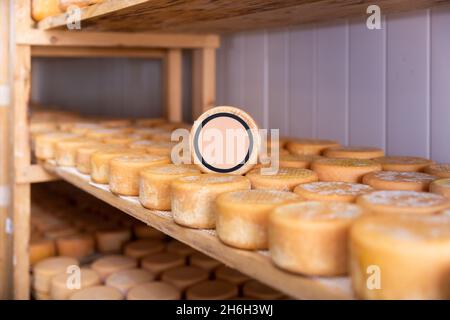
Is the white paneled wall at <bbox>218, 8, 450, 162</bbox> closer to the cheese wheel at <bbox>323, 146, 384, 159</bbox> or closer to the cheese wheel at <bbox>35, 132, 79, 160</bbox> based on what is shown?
the cheese wheel at <bbox>323, 146, 384, 159</bbox>

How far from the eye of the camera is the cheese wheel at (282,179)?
852mm

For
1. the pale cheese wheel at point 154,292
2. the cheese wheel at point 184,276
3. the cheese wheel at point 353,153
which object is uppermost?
the cheese wheel at point 353,153

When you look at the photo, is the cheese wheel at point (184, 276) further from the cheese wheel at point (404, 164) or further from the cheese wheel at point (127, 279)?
the cheese wheel at point (404, 164)

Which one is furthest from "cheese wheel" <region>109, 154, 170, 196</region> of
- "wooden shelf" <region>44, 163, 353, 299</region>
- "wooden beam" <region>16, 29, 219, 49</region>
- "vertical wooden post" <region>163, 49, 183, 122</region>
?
"vertical wooden post" <region>163, 49, 183, 122</region>

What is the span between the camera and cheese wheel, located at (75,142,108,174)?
126 centimetres

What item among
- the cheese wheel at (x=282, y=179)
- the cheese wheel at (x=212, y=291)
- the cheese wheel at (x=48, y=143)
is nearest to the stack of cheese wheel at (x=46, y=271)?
the cheese wheel at (x=48, y=143)

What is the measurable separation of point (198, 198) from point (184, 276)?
2.20 feet

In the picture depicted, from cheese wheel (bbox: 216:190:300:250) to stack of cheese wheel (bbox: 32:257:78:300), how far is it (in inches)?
38.9

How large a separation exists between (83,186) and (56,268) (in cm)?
47

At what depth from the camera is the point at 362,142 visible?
140cm

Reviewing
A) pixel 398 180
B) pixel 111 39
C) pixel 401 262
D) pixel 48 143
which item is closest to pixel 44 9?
pixel 111 39

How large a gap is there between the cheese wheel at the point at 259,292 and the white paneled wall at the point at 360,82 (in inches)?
18.0

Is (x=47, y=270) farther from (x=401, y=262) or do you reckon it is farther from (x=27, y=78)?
(x=401, y=262)

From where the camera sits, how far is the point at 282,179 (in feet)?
2.82
